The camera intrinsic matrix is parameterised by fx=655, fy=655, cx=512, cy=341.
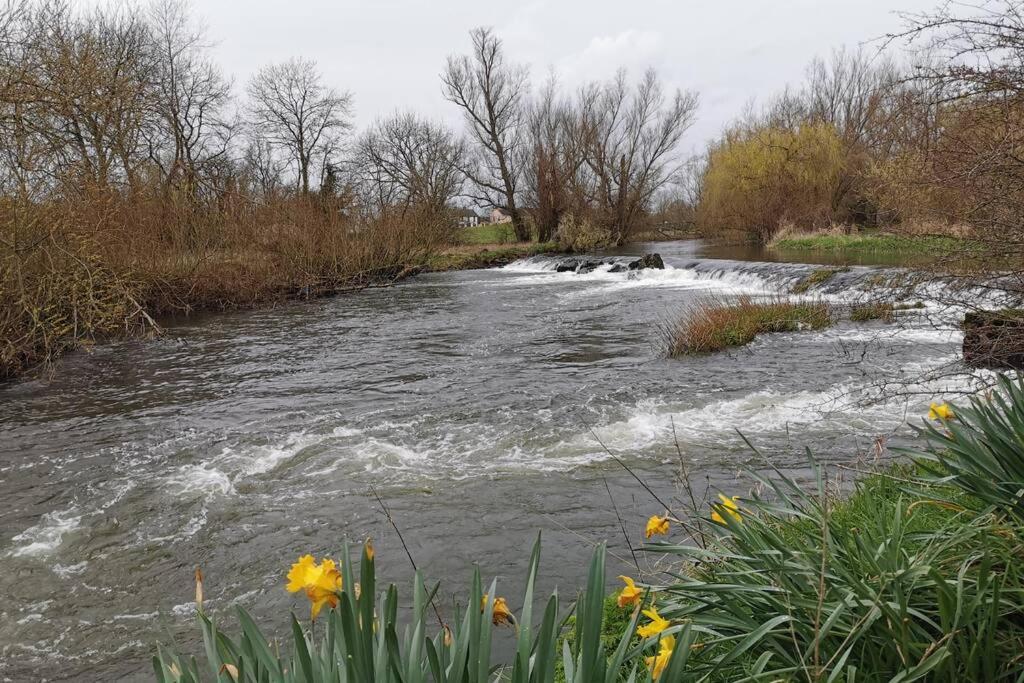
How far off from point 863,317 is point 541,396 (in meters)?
6.94

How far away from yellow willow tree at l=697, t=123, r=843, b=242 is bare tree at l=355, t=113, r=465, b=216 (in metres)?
14.6

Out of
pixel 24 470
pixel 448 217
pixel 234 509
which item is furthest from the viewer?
pixel 448 217

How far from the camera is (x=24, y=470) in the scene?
20.2ft

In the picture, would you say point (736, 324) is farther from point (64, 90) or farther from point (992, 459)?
point (64, 90)

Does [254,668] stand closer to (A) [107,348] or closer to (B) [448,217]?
(A) [107,348]

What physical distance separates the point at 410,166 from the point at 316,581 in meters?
33.3

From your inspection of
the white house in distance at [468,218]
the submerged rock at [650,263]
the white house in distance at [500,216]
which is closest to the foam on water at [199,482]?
the submerged rock at [650,263]

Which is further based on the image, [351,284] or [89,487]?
[351,284]

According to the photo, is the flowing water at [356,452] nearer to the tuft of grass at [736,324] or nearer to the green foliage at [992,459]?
the tuft of grass at [736,324]

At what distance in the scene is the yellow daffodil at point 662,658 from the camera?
1542 millimetres

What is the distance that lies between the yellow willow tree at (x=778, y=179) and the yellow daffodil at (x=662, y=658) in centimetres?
3310

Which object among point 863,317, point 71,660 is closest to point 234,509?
point 71,660

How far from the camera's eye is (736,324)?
10.7 meters

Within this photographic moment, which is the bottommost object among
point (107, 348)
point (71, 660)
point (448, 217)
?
point (71, 660)
